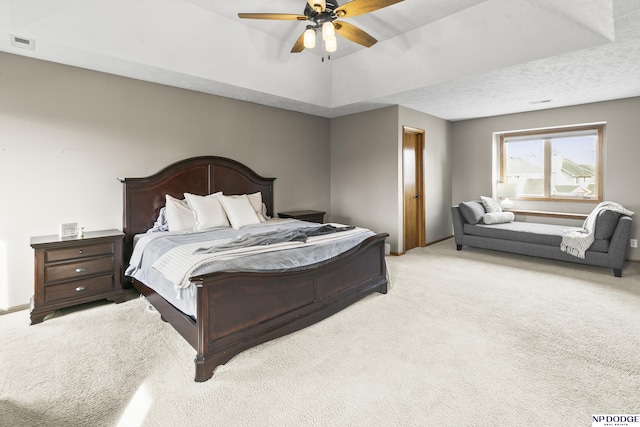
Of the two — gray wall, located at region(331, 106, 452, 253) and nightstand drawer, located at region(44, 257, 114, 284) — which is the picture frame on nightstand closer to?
nightstand drawer, located at region(44, 257, 114, 284)

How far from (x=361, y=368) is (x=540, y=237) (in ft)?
12.7

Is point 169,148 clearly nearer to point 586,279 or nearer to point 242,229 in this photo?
point 242,229

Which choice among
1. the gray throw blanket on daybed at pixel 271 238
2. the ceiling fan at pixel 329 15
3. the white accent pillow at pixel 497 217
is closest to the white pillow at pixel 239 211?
the gray throw blanket on daybed at pixel 271 238

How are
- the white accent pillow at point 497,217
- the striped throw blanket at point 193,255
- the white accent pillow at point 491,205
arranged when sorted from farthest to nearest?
the white accent pillow at point 491,205 → the white accent pillow at point 497,217 → the striped throw blanket at point 193,255

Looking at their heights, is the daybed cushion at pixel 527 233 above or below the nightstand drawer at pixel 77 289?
above

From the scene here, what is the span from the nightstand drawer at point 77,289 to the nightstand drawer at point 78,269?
0.19 ft

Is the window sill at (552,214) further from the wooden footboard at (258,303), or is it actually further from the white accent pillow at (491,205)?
the wooden footboard at (258,303)

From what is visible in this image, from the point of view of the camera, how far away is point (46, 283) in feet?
9.34

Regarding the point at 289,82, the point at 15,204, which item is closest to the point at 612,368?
the point at 289,82

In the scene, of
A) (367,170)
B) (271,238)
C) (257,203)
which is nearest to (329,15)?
(271,238)

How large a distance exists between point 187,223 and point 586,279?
4.83 meters

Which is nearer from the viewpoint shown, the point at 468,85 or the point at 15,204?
the point at 15,204

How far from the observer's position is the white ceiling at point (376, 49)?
2846 millimetres

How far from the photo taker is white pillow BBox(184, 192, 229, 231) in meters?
3.66
